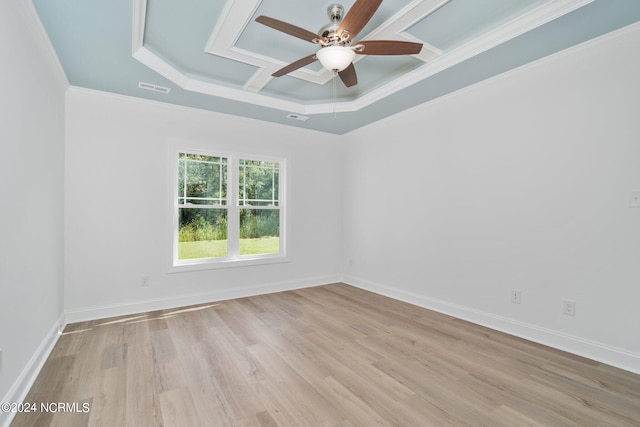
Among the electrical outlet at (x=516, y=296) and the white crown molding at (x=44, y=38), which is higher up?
the white crown molding at (x=44, y=38)

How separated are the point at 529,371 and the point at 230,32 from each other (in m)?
3.72

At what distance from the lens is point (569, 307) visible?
2.64 metres

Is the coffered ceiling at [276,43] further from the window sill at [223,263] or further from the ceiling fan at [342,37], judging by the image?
the window sill at [223,263]

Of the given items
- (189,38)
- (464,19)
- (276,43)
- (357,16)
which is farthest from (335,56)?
(189,38)

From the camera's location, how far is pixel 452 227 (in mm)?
3600

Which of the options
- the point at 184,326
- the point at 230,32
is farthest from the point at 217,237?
the point at 230,32

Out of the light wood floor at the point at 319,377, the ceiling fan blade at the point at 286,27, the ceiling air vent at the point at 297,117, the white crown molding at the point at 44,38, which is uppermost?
the ceiling air vent at the point at 297,117

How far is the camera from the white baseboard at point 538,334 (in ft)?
7.72

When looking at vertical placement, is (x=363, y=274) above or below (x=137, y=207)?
below

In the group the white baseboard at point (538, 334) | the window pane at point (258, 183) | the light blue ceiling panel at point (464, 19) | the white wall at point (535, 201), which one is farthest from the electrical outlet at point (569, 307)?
the window pane at point (258, 183)

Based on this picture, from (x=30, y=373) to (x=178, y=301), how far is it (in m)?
1.77

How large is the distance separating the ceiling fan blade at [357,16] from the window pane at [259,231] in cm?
307

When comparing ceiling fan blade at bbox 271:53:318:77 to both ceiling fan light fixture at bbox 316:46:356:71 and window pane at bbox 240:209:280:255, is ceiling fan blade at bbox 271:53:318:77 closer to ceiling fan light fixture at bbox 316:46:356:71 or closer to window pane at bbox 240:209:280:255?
ceiling fan light fixture at bbox 316:46:356:71

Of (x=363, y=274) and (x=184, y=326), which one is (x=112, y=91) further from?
(x=363, y=274)
